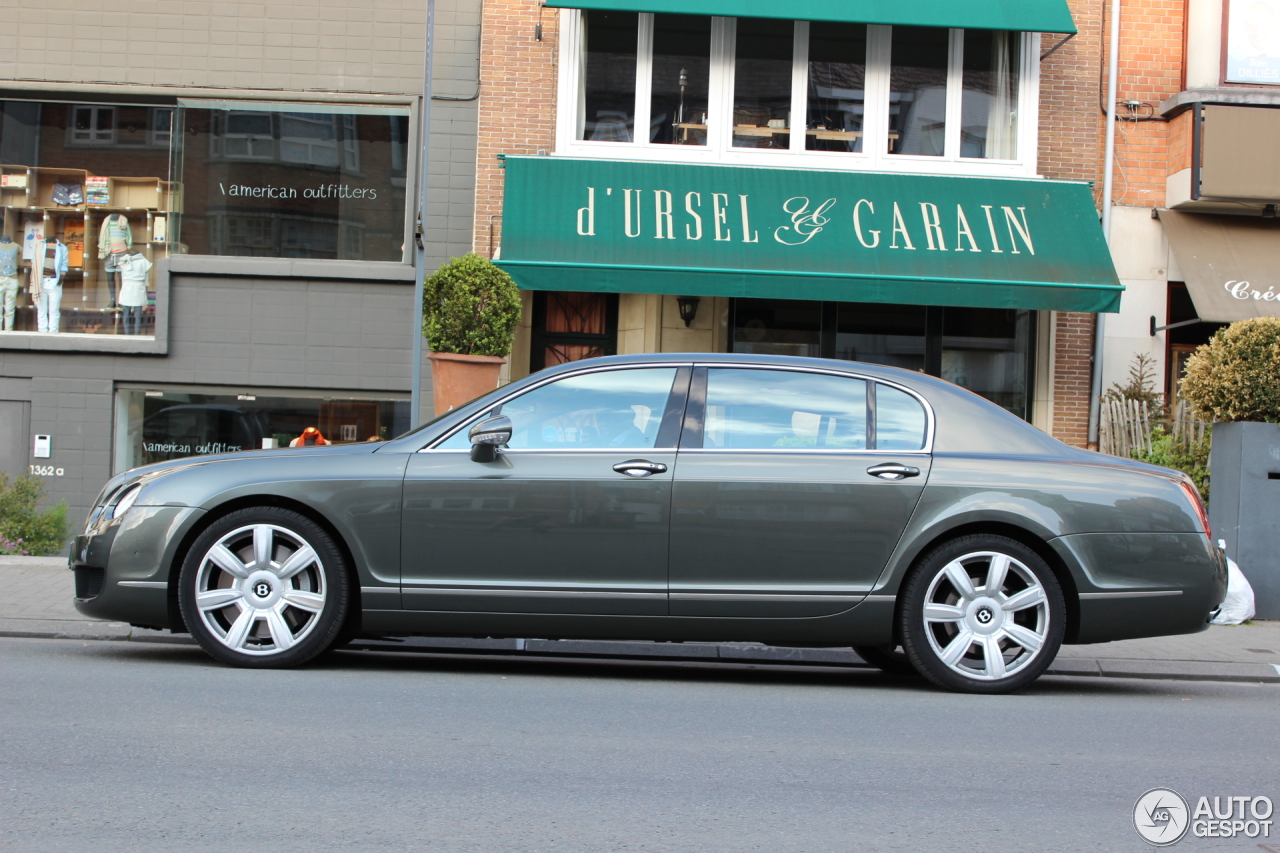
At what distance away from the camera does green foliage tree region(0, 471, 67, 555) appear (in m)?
11.4

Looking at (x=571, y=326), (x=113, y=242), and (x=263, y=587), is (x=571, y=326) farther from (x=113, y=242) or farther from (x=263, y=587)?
(x=263, y=587)

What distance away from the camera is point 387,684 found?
226 inches

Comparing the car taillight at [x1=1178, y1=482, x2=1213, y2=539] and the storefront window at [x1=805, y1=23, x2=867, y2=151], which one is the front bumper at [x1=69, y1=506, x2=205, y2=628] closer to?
the car taillight at [x1=1178, y1=482, x2=1213, y2=539]

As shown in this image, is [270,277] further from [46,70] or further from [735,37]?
[735,37]

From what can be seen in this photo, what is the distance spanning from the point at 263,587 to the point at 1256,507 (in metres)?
7.50

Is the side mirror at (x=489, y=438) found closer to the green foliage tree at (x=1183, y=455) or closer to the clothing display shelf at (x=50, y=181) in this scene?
the green foliage tree at (x=1183, y=455)

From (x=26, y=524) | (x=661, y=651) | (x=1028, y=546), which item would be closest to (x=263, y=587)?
(x=661, y=651)

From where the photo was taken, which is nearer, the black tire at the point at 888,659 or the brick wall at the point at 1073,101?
the black tire at the point at 888,659

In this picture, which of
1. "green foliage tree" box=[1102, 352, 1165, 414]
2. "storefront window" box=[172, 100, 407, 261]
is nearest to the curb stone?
"green foliage tree" box=[1102, 352, 1165, 414]

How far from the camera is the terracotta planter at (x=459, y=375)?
11.5 meters

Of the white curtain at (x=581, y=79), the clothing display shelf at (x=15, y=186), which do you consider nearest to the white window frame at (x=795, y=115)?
the white curtain at (x=581, y=79)

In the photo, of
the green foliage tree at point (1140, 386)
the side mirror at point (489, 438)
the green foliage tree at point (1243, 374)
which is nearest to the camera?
the side mirror at point (489, 438)

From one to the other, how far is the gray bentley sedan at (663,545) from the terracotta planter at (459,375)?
5523mm

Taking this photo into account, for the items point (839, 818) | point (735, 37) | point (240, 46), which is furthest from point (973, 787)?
point (240, 46)
